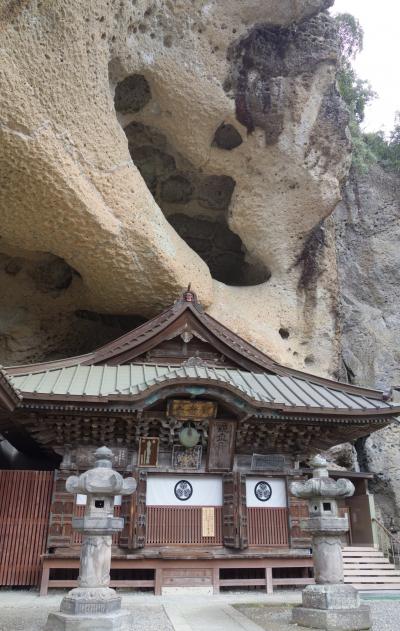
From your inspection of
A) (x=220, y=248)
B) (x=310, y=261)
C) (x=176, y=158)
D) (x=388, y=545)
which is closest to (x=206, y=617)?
(x=388, y=545)

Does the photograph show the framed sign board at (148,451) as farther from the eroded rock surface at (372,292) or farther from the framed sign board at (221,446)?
the eroded rock surface at (372,292)

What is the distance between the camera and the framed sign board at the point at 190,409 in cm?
935

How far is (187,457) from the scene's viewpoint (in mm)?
9773

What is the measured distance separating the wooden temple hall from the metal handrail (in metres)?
4.58

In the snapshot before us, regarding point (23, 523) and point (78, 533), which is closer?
point (78, 533)

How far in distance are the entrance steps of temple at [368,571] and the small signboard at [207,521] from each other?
325 cm

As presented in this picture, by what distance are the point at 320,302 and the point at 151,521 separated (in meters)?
9.05

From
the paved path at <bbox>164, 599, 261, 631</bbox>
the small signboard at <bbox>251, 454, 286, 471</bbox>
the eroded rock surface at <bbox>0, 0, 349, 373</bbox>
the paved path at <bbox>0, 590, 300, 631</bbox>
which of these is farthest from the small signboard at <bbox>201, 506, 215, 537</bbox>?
the eroded rock surface at <bbox>0, 0, 349, 373</bbox>

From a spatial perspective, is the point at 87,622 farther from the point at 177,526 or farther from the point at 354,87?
the point at 354,87

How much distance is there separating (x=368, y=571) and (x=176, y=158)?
12.0 m

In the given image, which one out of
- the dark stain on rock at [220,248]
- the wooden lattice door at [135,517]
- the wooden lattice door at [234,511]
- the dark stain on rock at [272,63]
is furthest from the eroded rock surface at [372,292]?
the wooden lattice door at [135,517]

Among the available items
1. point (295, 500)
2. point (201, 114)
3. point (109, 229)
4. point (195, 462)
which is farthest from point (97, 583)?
point (201, 114)

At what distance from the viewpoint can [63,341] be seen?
15094 mm

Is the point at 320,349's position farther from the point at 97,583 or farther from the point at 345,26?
the point at 345,26
